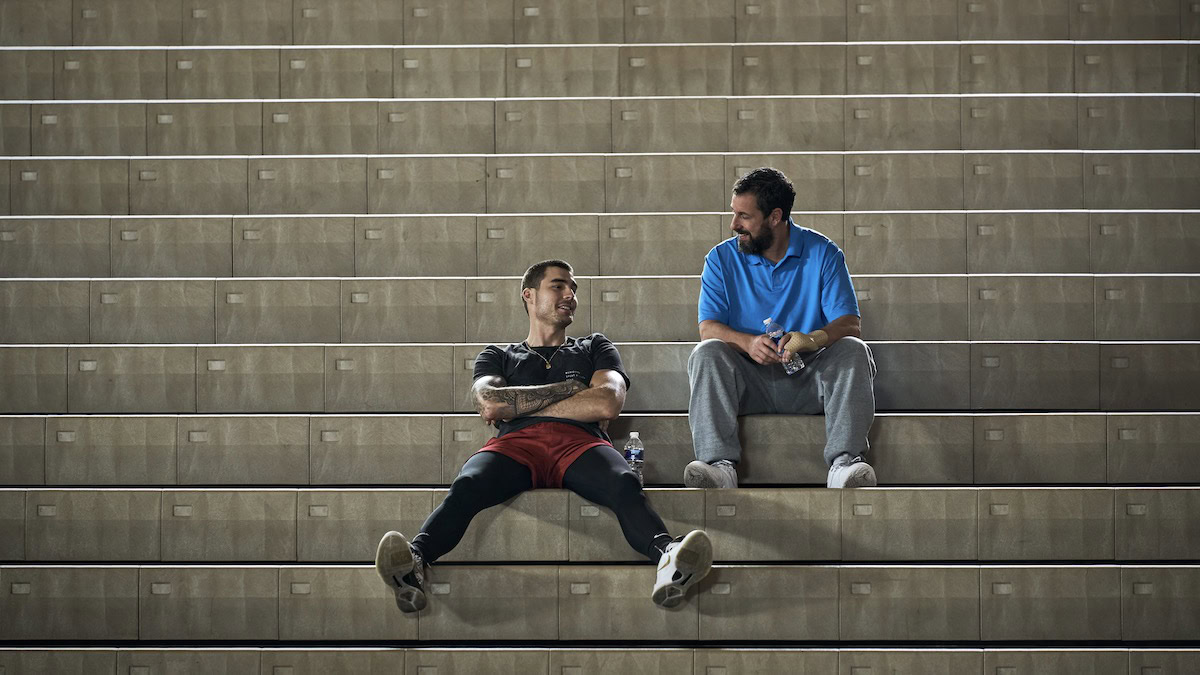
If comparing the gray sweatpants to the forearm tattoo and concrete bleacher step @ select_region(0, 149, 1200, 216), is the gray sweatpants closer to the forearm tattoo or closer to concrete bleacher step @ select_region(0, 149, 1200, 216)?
the forearm tattoo

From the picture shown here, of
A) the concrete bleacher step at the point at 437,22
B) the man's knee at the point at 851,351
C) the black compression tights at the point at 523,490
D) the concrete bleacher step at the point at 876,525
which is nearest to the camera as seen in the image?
the black compression tights at the point at 523,490

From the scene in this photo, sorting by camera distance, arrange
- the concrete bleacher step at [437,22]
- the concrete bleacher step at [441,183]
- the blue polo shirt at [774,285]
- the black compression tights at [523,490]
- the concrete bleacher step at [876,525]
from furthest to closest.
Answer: the concrete bleacher step at [437,22]
the concrete bleacher step at [441,183]
the blue polo shirt at [774,285]
the concrete bleacher step at [876,525]
the black compression tights at [523,490]

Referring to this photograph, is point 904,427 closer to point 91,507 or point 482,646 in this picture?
point 482,646

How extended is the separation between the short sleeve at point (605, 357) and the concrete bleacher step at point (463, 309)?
52 cm

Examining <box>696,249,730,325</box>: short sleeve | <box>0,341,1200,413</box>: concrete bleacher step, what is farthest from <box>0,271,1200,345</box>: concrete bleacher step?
<box>696,249,730,325</box>: short sleeve

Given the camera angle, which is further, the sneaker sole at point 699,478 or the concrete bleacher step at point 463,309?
the concrete bleacher step at point 463,309

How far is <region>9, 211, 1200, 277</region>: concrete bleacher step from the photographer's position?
444 centimetres

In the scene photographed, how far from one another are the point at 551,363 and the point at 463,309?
671mm

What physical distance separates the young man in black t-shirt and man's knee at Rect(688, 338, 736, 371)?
21 centimetres

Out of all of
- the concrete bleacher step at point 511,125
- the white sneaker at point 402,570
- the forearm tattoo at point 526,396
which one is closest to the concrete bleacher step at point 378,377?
the forearm tattoo at point 526,396

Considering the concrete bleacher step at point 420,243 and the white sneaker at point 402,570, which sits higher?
the concrete bleacher step at point 420,243

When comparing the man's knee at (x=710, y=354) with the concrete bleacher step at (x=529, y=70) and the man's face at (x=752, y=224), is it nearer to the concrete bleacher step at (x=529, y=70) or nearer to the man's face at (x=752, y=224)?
the man's face at (x=752, y=224)

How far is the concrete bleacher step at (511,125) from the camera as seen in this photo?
488 centimetres

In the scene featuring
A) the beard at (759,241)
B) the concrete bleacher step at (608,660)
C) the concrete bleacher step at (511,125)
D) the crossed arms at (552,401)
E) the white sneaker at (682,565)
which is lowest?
the concrete bleacher step at (608,660)
